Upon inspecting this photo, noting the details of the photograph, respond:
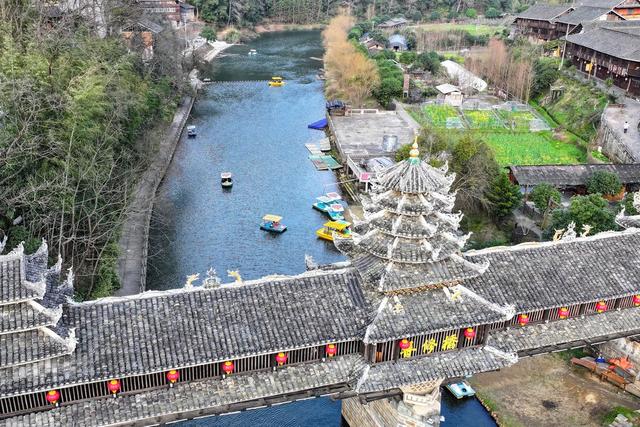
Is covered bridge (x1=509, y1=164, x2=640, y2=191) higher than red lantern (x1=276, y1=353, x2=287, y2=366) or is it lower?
lower

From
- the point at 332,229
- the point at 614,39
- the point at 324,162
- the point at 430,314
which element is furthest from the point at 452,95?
the point at 430,314

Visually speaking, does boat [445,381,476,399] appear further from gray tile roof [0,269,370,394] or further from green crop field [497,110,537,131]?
green crop field [497,110,537,131]

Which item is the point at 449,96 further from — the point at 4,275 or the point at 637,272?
the point at 4,275

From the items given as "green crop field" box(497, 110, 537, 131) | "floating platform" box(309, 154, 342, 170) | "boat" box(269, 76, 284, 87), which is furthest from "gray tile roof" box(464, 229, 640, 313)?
"boat" box(269, 76, 284, 87)

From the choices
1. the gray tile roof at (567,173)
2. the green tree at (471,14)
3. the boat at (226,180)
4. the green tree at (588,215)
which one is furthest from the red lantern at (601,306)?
the green tree at (471,14)

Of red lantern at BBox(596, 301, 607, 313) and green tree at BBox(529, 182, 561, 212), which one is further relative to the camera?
green tree at BBox(529, 182, 561, 212)

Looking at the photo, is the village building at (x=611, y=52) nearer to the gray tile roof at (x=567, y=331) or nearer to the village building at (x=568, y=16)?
the village building at (x=568, y=16)
